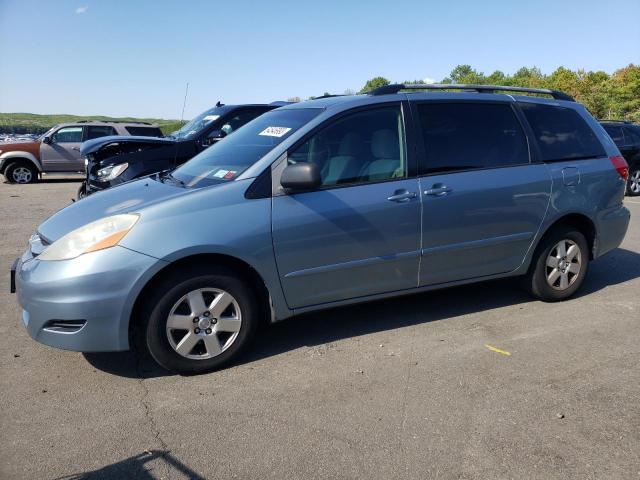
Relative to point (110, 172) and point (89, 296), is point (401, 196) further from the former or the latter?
point (110, 172)

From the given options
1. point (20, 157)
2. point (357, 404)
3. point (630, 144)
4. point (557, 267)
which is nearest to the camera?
point (357, 404)

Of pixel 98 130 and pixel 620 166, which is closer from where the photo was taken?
pixel 620 166

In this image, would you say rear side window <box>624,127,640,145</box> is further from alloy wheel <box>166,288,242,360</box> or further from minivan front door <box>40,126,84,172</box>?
minivan front door <box>40,126,84,172</box>

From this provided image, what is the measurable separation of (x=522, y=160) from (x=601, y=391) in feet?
6.63

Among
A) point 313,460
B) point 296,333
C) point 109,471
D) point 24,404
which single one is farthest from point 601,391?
point 24,404

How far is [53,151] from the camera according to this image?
15492 millimetres

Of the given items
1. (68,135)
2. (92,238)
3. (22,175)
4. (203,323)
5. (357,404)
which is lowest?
(357,404)

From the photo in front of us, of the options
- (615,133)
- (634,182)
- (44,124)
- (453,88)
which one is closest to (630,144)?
(615,133)

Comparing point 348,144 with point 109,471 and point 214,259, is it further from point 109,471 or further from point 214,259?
point 109,471

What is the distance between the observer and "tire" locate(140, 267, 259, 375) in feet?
11.3

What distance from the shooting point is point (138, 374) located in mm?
3637

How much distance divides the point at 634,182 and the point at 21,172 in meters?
15.9

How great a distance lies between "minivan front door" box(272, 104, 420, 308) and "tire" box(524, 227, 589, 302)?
1306mm

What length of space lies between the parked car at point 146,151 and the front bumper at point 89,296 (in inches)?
142
